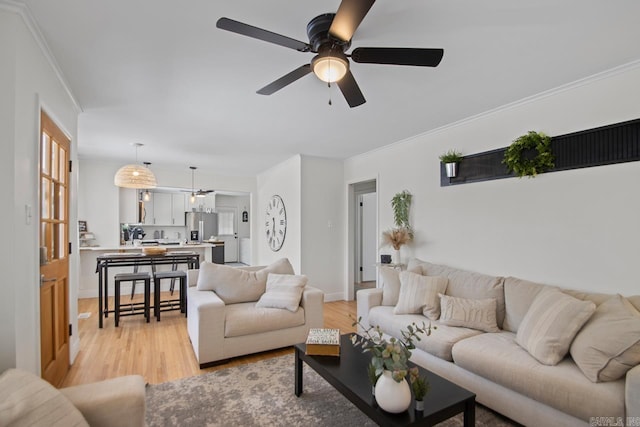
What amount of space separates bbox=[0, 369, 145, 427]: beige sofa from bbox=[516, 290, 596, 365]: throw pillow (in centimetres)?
236

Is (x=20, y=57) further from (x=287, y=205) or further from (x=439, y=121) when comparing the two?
(x=287, y=205)

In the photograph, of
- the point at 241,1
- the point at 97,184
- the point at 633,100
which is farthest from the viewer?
the point at 97,184

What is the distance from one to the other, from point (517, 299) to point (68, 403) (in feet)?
9.85

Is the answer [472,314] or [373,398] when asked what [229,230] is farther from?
[373,398]

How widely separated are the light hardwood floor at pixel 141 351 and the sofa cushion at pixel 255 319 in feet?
0.96

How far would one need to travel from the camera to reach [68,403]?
4.09ft

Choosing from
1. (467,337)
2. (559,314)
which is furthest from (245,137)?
(559,314)

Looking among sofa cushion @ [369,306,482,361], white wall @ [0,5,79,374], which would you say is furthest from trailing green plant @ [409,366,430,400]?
white wall @ [0,5,79,374]

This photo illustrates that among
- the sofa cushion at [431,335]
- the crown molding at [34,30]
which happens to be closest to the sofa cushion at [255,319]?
the sofa cushion at [431,335]

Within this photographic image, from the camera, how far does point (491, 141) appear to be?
328cm

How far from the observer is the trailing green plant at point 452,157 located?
11.7 feet

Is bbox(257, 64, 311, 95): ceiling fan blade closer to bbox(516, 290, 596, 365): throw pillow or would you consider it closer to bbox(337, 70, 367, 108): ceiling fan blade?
bbox(337, 70, 367, 108): ceiling fan blade

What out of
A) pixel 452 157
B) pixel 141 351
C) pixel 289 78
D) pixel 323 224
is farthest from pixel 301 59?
pixel 323 224

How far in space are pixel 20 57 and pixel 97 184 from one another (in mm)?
4750
